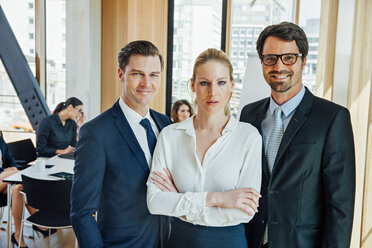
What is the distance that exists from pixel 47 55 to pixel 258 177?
628 centimetres

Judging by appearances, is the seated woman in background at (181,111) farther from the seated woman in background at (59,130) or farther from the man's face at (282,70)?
the man's face at (282,70)

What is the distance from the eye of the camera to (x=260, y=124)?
177 centimetres

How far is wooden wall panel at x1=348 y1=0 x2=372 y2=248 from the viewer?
8.01 feet

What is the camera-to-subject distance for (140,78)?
1742mm

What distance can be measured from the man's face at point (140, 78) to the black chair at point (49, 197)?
59.6 inches

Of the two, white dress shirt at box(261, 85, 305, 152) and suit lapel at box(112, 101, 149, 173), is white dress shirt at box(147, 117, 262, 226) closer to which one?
suit lapel at box(112, 101, 149, 173)

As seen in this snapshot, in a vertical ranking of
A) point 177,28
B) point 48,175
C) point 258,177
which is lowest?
point 48,175

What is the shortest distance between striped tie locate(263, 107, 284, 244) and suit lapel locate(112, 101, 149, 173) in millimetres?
633

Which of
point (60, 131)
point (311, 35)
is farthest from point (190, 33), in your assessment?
point (60, 131)

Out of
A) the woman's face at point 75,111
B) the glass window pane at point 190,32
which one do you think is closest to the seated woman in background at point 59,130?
the woman's face at point 75,111

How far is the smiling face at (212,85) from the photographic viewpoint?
5.05ft

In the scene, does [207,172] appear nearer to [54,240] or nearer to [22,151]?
[54,240]

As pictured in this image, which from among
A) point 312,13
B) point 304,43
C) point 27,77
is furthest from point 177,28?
point 304,43

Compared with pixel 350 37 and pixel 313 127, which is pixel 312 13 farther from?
pixel 313 127
